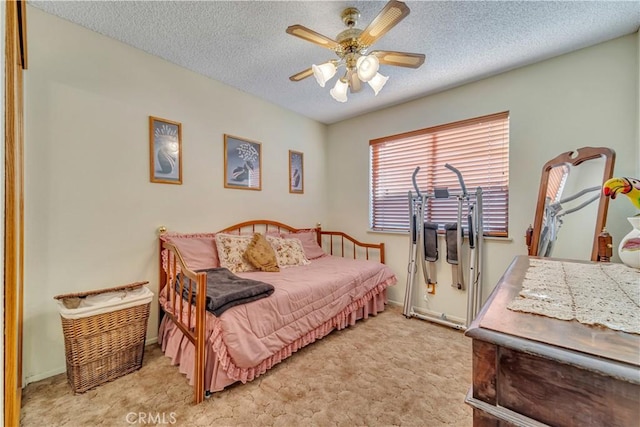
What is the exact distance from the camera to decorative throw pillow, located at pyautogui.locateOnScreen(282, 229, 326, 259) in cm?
321

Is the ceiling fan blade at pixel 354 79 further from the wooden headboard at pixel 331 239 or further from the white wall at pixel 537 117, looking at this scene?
the wooden headboard at pixel 331 239

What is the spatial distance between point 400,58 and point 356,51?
284mm

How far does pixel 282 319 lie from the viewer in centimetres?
184

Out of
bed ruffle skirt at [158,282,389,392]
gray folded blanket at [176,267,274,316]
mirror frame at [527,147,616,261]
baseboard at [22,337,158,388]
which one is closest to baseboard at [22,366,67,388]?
baseboard at [22,337,158,388]

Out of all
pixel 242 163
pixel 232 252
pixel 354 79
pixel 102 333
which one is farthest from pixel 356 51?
Answer: pixel 102 333

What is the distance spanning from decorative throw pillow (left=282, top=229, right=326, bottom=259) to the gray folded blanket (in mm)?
1280

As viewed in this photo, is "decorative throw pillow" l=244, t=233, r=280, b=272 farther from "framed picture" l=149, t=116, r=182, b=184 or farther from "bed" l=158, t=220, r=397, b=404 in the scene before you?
"framed picture" l=149, t=116, r=182, b=184

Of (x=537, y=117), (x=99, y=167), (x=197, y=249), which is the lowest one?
(x=197, y=249)

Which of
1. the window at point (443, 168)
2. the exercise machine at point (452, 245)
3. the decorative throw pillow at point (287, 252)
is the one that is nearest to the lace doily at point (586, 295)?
the exercise machine at point (452, 245)

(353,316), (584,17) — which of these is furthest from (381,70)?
(353,316)

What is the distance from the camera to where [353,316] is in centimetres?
255

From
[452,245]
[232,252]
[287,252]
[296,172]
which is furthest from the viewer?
[296,172]

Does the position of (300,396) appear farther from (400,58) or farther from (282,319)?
(400,58)

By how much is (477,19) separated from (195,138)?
242cm
